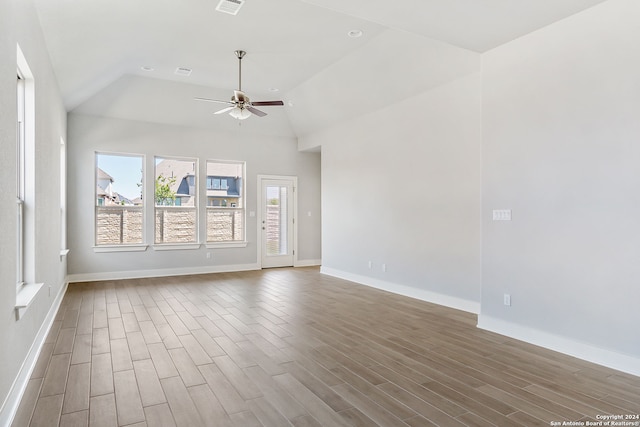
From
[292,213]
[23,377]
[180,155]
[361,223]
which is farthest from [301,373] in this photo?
[292,213]

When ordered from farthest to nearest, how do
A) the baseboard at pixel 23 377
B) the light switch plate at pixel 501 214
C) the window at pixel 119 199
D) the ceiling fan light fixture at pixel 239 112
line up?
1. the window at pixel 119 199
2. the ceiling fan light fixture at pixel 239 112
3. the light switch plate at pixel 501 214
4. the baseboard at pixel 23 377

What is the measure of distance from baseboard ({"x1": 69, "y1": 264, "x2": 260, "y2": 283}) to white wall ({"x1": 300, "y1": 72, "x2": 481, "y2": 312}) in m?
2.21

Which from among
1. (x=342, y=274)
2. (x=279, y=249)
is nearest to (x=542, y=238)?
(x=342, y=274)

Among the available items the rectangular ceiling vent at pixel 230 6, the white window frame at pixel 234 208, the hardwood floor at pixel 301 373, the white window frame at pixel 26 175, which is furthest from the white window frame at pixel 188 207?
the white window frame at pixel 26 175

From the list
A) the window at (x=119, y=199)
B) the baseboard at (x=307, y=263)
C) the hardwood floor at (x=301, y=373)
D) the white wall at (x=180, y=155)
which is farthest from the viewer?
the baseboard at (x=307, y=263)

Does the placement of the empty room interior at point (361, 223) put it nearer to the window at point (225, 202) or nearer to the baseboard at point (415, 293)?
the baseboard at point (415, 293)

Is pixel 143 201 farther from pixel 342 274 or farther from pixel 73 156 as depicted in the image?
pixel 342 274

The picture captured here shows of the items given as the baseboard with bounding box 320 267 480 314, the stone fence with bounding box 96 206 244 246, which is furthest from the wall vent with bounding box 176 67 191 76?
the baseboard with bounding box 320 267 480 314

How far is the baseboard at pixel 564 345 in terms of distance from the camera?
298 cm

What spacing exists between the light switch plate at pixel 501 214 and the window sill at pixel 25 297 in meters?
4.20

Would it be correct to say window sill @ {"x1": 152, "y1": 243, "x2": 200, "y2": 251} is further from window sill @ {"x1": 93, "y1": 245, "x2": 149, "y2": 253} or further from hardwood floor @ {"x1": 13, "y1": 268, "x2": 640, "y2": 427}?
hardwood floor @ {"x1": 13, "y1": 268, "x2": 640, "y2": 427}

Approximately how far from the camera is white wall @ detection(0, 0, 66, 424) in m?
2.19

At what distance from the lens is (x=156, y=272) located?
25.0 ft

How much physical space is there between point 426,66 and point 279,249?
18.0 feet
